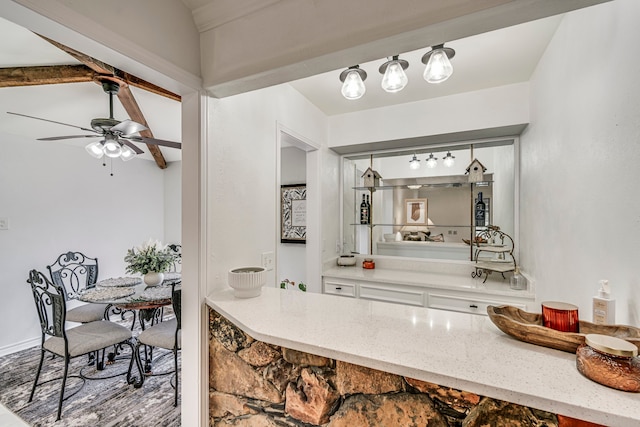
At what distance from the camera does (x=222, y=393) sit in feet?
4.57

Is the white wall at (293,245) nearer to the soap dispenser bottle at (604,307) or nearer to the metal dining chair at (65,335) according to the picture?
the metal dining chair at (65,335)

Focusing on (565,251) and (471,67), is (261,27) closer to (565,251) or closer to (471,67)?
(471,67)

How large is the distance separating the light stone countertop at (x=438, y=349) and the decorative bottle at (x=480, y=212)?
173 cm

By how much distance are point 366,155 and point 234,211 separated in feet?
6.28

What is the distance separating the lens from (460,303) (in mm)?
2283

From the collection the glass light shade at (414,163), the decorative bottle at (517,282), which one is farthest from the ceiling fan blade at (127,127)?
the decorative bottle at (517,282)

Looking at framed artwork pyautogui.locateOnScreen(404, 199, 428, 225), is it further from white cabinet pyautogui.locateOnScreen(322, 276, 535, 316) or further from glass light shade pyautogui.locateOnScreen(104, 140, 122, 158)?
glass light shade pyautogui.locateOnScreen(104, 140, 122, 158)

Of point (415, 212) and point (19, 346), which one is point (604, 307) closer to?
point (415, 212)

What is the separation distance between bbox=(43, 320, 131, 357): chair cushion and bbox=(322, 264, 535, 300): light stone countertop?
1.85 metres

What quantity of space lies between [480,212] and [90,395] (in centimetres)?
365

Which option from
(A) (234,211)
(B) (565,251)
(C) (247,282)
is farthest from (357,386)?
(B) (565,251)

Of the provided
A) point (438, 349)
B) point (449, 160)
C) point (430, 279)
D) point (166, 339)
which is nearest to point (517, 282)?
point (430, 279)

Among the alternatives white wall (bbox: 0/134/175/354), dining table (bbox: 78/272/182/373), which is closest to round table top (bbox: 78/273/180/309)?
dining table (bbox: 78/272/182/373)

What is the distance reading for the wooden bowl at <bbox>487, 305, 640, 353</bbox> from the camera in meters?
0.83
